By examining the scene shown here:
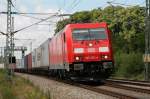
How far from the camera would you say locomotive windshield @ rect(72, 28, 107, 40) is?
26966 millimetres

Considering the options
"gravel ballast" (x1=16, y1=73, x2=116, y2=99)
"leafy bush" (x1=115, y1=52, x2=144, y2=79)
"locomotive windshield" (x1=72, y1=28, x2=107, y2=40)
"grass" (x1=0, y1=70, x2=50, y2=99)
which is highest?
"locomotive windshield" (x1=72, y1=28, x2=107, y2=40)

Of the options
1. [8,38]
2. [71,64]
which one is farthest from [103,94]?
[8,38]

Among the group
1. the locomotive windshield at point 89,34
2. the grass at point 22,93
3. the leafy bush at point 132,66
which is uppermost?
the locomotive windshield at point 89,34

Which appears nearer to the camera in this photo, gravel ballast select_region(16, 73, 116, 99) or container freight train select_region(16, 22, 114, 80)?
gravel ballast select_region(16, 73, 116, 99)

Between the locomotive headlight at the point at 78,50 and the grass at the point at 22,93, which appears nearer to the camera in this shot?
the grass at the point at 22,93

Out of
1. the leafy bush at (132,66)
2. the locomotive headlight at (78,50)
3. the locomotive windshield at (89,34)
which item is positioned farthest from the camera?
the leafy bush at (132,66)

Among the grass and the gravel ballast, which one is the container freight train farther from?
the grass

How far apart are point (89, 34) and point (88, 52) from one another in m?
1.22

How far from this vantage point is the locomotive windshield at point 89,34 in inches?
1062

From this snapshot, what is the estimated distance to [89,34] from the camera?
88.9ft

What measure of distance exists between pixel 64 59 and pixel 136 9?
186 feet

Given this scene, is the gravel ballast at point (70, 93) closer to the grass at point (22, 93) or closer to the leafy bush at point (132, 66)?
the grass at point (22, 93)

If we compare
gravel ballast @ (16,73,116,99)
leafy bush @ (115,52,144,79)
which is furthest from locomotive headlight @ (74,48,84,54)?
leafy bush @ (115,52,144,79)

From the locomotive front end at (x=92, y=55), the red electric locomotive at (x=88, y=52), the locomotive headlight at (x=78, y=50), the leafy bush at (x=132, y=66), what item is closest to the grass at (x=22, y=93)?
the red electric locomotive at (x=88, y=52)
